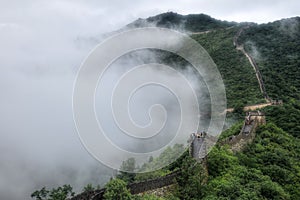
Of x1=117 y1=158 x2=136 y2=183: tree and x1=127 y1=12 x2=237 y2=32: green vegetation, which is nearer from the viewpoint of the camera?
x1=117 y1=158 x2=136 y2=183: tree

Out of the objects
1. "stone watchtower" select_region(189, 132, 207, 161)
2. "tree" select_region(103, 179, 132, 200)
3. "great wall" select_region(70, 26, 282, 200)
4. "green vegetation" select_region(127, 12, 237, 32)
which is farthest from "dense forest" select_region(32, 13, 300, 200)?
"green vegetation" select_region(127, 12, 237, 32)

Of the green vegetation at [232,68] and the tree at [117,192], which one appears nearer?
the tree at [117,192]

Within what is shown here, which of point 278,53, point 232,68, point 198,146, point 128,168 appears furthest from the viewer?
point 278,53

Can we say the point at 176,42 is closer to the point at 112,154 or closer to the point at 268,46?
the point at 268,46

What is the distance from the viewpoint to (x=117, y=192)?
20.7 metres

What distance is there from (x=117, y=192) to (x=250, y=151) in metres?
14.2

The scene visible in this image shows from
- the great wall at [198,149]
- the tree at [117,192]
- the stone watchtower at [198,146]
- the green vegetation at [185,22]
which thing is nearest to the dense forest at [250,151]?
the tree at [117,192]

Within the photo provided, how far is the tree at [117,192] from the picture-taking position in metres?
20.5

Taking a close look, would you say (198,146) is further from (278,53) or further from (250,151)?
(278,53)

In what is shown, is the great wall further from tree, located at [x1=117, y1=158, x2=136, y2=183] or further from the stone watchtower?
tree, located at [x1=117, y1=158, x2=136, y2=183]

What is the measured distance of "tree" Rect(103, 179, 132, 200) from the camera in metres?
20.5

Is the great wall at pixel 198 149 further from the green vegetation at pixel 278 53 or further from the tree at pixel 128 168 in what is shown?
the green vegetation at pixel 278 53

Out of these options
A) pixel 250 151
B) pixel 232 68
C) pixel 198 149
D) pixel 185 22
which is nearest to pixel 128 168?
pixel 198 149

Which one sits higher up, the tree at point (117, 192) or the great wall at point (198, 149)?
the great wall at point (198, 149)
